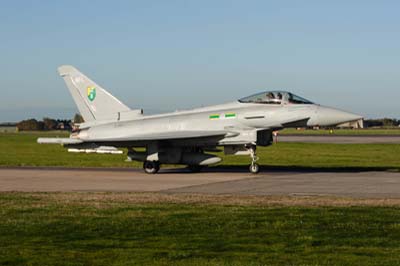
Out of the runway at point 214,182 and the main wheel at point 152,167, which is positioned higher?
the main wheel at point 152,167

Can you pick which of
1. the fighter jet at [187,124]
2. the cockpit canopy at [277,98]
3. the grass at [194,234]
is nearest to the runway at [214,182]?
the fighter jet at [187,124]

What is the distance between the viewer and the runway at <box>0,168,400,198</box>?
1794 cm

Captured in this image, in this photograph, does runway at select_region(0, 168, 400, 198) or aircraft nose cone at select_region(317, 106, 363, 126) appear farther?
aircraft nose cone at select_region(317, 106, 363, 126)

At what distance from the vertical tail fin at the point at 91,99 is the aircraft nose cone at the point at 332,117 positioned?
7.31 meters

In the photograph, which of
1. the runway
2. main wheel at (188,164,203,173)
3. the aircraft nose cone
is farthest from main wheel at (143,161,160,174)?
the aircraft nose cone

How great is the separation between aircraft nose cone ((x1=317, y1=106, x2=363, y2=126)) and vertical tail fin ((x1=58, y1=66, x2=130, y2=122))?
731cm

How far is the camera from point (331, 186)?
1909cm

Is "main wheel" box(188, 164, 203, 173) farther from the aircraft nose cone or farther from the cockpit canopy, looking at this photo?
the aircraft nose cone

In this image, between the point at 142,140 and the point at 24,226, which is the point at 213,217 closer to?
the point at 24,226

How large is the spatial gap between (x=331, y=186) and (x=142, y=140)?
8019mm

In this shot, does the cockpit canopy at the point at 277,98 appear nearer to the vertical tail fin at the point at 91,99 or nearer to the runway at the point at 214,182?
the runway at the point at 214,182

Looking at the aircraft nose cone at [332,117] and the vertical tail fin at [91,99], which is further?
the vertical tail fin at [91,99]

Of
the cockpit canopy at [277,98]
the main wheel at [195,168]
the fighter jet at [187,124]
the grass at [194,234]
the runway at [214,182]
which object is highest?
the cockpit canopy at [277,98]

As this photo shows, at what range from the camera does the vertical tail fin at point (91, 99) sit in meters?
26.7
